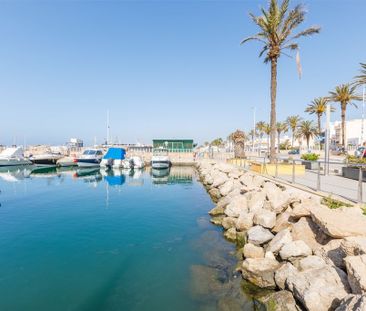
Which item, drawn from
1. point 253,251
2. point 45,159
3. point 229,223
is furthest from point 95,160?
point 253,251

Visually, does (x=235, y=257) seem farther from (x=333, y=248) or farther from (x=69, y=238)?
(x=69, y=238)

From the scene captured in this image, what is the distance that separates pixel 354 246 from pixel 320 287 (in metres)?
1.26

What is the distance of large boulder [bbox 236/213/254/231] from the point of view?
36.1 ft

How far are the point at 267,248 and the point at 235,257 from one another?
123 centimetres

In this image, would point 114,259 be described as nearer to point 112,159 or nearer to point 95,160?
point 112,159

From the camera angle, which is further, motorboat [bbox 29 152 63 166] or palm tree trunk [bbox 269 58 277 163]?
motorboat [bbox 29 152 63 166]

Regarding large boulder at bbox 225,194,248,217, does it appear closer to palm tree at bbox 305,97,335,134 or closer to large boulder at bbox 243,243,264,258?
large boulder at bbox 243,243,264,258

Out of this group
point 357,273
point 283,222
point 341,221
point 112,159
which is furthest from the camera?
point 112,159

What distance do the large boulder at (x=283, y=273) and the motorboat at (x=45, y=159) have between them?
50777 millimetres

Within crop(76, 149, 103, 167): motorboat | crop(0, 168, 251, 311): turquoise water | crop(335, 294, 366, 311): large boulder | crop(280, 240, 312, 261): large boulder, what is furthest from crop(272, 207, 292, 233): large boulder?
crop(76, 149, 103, 167): motorboat

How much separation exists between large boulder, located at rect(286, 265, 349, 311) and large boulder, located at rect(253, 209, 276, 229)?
3612mm

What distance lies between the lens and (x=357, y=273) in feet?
16.6

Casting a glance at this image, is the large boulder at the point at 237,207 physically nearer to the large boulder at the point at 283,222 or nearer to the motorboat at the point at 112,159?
the large boulder at the point at 283,222

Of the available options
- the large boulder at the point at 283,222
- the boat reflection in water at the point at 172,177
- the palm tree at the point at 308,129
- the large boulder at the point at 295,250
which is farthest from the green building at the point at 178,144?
the large boulder at the point at 295,250
